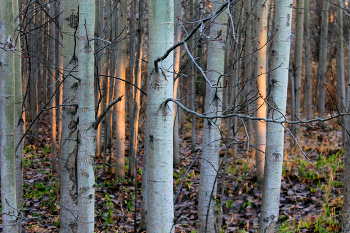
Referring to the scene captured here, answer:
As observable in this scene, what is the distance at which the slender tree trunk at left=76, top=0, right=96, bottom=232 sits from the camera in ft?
6.68

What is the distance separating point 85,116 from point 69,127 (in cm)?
95

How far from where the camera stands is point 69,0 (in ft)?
9.61

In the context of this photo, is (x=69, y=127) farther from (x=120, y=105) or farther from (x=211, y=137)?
(x=120, y=105)

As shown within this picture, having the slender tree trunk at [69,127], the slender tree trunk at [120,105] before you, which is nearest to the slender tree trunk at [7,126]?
the slender tree trunk at [69,127]

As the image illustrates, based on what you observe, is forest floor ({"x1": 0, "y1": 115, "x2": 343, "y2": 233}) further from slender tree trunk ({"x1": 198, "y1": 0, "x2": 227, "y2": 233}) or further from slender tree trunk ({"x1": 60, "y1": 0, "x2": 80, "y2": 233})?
slender tree trunk ({"x1": 60, "y1": 0, "x2": 80, "y2": 233})

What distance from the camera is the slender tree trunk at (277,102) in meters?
2.96

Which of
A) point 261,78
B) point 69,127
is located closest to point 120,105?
point 261,78

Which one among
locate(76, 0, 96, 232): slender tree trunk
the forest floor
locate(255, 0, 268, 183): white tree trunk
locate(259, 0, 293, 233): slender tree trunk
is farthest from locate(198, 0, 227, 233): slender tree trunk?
locate(255, 0, 268, 183): white tree trunk

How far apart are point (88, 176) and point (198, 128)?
10562 mm

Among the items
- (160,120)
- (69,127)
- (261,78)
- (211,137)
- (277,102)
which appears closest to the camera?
(160,120)

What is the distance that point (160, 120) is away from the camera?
1.88 metres

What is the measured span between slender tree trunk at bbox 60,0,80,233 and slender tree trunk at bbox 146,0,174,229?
4.01 feet

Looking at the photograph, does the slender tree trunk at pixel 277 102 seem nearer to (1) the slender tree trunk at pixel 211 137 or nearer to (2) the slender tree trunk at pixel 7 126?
(1) the slender tree trunk at pixel 211 137

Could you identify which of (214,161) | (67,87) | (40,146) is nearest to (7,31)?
(67,87)
